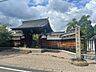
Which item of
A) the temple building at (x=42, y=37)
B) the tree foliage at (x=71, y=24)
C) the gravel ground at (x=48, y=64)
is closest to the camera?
the gravel ground at (x=48, y=64)

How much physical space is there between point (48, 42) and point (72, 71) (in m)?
21.0

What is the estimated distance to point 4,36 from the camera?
3584 centimetres

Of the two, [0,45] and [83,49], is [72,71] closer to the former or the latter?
[83,49]

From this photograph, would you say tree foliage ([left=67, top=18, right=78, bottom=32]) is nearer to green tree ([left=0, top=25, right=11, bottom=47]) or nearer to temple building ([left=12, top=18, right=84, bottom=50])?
temple building ([left=12, top=18, right=84, bottom=50])

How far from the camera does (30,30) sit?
3797 centimetres

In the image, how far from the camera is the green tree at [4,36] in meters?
35.4

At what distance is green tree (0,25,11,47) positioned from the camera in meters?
35.4

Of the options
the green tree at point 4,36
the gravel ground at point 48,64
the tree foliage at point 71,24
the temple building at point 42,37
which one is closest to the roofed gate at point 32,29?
the temple building at point 42,37

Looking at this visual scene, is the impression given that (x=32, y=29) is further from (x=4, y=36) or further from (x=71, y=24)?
(x=71, y=24)

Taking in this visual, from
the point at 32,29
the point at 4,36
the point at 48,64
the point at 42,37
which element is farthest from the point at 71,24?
the point at 48,64

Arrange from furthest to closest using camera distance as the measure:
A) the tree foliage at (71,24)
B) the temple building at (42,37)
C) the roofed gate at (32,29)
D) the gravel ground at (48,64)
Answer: the tree foliage at (71,24), the roofed gate at (32,29), the temple building at (42,37), the gravel ground at (48,64)

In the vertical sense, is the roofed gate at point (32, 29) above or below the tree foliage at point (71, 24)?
below

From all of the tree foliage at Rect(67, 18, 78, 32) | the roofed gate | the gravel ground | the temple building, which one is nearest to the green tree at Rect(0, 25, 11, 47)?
the temple building

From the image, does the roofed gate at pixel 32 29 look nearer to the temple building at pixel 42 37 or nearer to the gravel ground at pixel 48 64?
the temple building at pixel 42 37
